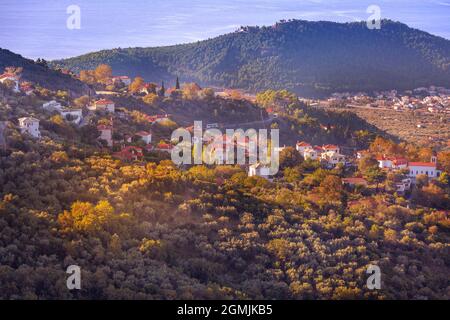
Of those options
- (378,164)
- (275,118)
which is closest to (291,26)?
(275,118)

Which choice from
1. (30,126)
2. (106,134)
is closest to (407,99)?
(106,134)

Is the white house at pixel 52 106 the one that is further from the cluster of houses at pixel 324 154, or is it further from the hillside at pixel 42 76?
the cluster of houses at pixel 324 154

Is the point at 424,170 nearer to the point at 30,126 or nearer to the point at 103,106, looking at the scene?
the point at 103,106

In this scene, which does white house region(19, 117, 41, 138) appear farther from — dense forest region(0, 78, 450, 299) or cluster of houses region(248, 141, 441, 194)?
cluster of houses region(248, 141, 441, 194)

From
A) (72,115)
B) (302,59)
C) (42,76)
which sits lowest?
(72,115)

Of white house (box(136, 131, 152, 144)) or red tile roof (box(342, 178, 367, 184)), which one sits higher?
white house (box(136, 131, 152, 144))

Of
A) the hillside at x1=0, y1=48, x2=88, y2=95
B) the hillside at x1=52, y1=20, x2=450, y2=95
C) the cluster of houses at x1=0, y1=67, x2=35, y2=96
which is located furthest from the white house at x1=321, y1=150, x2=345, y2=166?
the hillside at x1=52, y1=20, x2=450, y2=95
